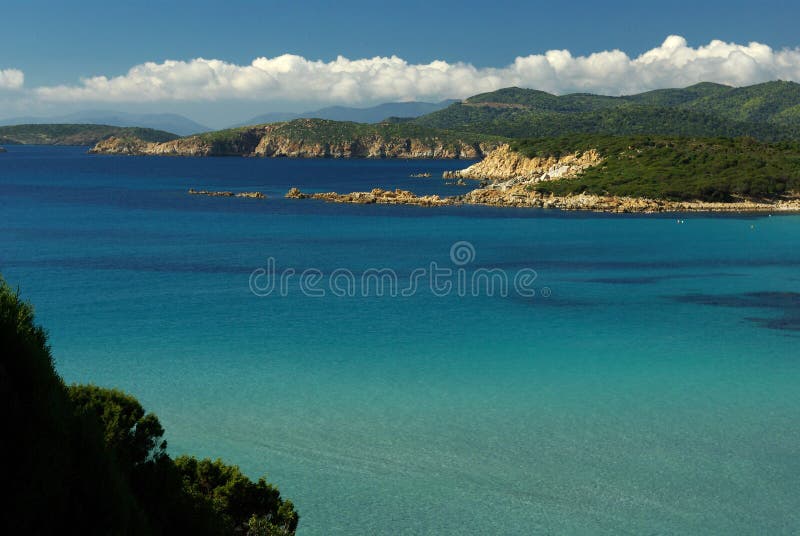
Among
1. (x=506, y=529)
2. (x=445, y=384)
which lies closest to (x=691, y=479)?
(x=506, y=529)

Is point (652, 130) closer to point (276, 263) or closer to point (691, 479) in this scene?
point (276, 263)

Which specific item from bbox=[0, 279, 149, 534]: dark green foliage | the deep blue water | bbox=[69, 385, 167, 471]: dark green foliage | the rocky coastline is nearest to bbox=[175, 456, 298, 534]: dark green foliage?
bbox=[69, 385, 167, 471]: dark green foliage

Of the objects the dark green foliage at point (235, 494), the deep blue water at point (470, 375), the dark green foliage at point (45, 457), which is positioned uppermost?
the dark green foliage at point (45, 457)

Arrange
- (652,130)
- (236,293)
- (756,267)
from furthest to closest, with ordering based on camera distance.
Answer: (652,130) → (756,267) → (236,293)

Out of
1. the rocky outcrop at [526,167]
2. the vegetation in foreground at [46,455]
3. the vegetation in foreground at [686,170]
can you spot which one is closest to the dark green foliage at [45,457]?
the vegetation in foreground at [46,455]

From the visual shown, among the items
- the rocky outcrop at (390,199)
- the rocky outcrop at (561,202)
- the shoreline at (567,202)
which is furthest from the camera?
the rocky outcrop at (390,199)

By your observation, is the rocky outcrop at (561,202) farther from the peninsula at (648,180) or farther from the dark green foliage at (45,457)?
the dark green foliage at (45,457)

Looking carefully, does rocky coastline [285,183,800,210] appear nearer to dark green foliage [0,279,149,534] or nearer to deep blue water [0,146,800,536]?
deep blue water [0,146,800,536]
